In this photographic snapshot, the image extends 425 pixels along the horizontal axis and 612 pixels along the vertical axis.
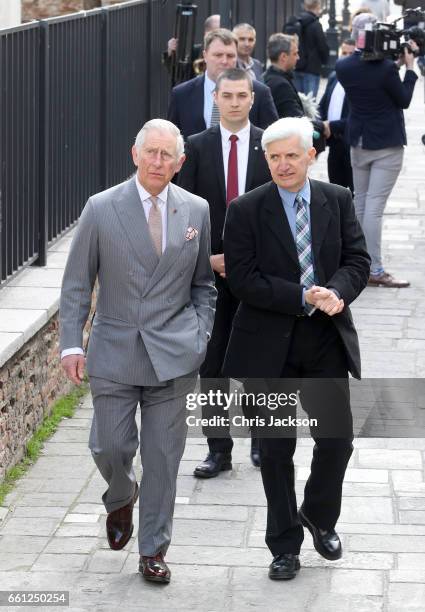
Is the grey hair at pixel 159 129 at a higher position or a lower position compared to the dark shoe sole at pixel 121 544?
→ higher

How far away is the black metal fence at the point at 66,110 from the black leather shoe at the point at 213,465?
1.74 metres

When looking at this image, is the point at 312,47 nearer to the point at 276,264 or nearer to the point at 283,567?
the point at 276,264

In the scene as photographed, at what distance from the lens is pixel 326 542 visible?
20.7ft

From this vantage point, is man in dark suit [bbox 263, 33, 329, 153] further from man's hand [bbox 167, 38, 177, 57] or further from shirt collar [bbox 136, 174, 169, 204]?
shirt collar [bbox 136, 174, 169, 204]

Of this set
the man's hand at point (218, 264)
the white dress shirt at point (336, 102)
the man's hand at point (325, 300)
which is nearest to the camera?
the man's hand at point (325, 300)

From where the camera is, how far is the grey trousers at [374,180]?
11883 mm

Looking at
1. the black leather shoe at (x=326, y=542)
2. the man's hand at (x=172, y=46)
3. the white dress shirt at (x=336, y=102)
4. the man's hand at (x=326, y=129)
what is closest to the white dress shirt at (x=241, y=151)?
the black leather shoe at (x=326, y=542)

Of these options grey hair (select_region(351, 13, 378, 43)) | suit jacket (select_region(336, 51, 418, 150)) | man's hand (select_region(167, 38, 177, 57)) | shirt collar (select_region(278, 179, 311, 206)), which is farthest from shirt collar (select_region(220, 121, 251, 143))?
man's hand (select_region(167, 38, 177, 57))

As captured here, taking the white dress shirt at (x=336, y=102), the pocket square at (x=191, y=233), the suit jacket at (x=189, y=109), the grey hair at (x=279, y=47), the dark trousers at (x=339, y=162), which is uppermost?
the pocket square at (x=191, y=233)

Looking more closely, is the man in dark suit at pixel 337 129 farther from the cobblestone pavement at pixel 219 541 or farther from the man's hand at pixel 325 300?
the man's hand at pixel 325 300

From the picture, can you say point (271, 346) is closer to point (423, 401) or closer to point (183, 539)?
point (183, 539)

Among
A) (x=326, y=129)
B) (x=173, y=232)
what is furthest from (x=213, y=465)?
(x=326, y=129)

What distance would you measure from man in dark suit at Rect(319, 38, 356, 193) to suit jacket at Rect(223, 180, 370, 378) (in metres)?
6.80

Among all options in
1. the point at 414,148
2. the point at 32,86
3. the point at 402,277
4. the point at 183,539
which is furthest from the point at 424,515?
the point at 414,148
